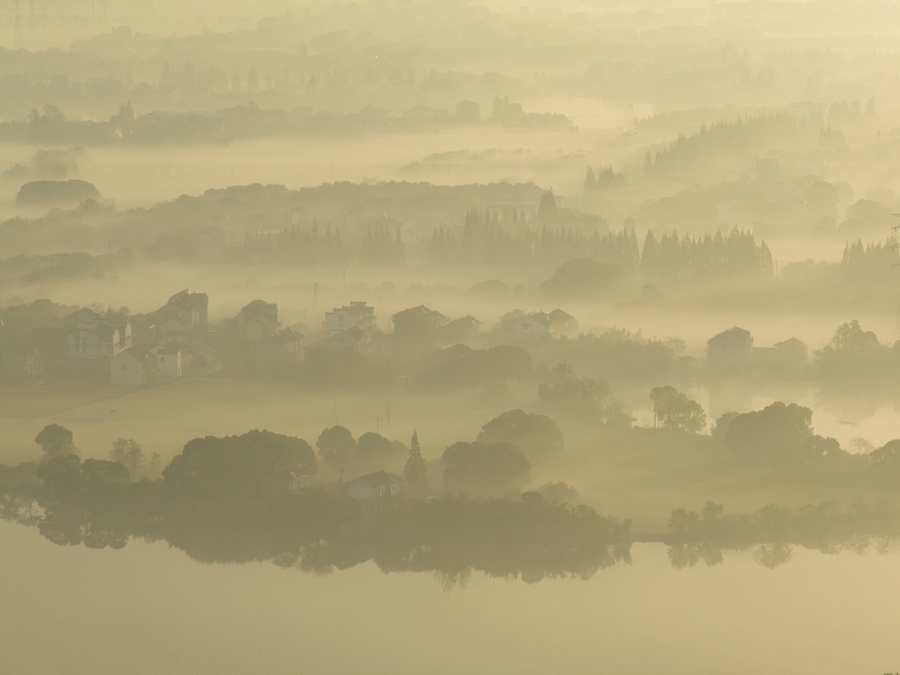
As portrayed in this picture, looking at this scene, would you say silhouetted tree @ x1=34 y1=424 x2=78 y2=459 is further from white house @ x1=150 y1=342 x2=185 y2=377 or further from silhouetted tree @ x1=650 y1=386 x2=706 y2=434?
silhouetted tree @ x1=650 y1=386 x2=706 y2=434

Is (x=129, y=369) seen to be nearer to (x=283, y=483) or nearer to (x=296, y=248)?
(x=283, y=483)

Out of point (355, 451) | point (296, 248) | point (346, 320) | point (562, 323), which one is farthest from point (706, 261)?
point (355, 451)

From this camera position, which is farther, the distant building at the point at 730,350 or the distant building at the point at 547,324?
the distant building at the point at 547,324

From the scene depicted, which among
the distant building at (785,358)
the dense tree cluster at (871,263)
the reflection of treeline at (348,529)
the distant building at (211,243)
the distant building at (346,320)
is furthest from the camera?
the distant building at (211,243)

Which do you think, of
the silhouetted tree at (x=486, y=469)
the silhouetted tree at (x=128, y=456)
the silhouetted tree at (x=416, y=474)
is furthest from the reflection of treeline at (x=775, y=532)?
the silhouetted tree at (x=128, y=456)

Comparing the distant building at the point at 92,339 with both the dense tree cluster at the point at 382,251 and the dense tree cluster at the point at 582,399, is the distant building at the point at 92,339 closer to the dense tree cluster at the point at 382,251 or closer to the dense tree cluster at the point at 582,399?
the dense tree cluster at the point at 582,399

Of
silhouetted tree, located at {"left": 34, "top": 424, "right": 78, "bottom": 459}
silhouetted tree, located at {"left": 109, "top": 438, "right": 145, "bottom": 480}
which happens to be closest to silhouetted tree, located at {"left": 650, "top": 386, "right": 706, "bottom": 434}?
silhouetted tree, located at {"left": 109, "top": 438, "right": 145, "bottom": 480}

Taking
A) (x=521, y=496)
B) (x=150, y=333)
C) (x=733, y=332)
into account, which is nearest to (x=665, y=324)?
(x=733, y=332)
